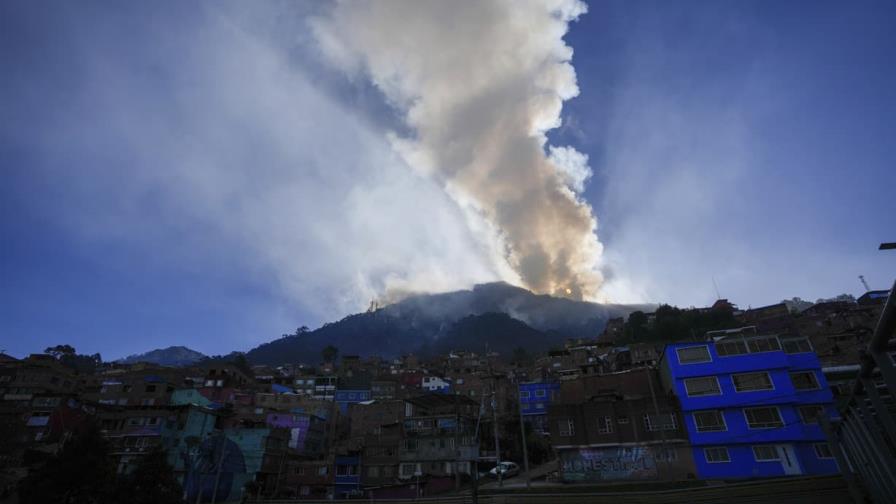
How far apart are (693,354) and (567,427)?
46.4 ft

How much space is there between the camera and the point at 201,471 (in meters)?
62.0

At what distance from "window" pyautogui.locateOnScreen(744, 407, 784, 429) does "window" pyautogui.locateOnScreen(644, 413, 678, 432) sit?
5978 millimetres

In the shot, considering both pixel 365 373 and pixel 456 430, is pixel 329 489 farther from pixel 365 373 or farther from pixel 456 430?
pixel 365 373

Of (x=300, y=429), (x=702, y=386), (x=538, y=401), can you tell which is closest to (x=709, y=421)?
(x=702, y=386)

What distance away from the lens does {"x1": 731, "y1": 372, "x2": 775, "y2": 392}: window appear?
4325cm

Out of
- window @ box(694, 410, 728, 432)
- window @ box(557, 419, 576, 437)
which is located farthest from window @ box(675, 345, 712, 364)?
window @ box(557, 419, 576, 437)

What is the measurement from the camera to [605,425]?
47469mm

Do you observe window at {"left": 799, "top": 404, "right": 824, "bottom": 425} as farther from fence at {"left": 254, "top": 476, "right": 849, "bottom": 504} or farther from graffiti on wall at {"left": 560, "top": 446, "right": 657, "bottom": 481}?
graffiti on wall at {"left": 560, "top": 446, "right": 657, "bottom": 481}

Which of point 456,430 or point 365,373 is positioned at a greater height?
point 365,373

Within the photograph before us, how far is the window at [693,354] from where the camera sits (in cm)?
4638

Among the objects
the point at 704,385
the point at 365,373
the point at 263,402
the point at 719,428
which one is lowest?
the point at 719,428

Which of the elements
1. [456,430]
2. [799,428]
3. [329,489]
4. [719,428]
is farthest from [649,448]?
[329,489]

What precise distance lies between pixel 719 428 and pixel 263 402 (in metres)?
71.0

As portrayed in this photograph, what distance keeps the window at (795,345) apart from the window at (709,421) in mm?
8813
